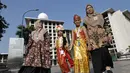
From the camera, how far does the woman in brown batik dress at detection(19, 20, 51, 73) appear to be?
3.67 meters

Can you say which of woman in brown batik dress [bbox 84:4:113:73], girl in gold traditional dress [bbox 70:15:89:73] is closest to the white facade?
girl in gold traditional dress [bbox 70:15:89:73]

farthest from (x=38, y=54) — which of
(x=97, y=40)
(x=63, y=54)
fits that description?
(x=97, y=40)

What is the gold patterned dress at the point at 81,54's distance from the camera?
3662mm

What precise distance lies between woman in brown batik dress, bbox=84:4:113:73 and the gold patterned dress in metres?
Result: 0.29

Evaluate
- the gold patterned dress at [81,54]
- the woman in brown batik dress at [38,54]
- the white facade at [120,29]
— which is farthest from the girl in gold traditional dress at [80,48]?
the white facade at [120,29]

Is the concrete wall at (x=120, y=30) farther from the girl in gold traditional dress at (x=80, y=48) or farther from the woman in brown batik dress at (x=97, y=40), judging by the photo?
the woman in brown batik dress at (x=97, y=40)

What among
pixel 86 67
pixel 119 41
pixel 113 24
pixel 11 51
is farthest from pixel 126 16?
pixel 86 67

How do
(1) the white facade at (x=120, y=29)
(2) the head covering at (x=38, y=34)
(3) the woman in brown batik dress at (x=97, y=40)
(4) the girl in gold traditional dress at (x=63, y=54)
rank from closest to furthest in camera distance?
(3) the woman in brown batik dress at (x=97, y=40), (2) the head covering at (x=38, y=34), (4) the girl in gold traditional dress at (x=63, y=54), (1) the white facade at (x=120, y=29)

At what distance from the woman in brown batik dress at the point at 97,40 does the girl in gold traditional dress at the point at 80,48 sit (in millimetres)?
283

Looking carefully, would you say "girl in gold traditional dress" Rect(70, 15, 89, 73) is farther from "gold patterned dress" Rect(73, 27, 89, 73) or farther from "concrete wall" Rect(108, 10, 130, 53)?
"concrete wall" Rect(108, 10, 130, 53)

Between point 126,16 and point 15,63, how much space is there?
6013cm

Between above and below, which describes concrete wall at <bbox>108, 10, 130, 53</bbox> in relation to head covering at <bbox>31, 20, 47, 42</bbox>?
above

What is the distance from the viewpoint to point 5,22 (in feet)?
58.7

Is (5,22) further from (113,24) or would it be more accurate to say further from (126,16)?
(126,16)
